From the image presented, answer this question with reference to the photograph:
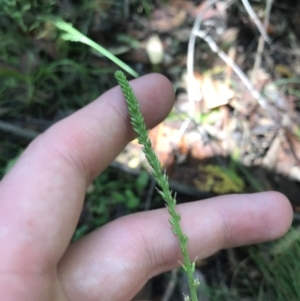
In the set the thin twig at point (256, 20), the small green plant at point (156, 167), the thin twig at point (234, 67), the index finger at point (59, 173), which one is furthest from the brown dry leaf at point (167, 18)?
the small green plant at point (156, 167)

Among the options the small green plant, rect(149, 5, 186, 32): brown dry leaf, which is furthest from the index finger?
rect(149, 5, 186, 32): brown dry leaf

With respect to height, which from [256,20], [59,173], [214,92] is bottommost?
[214,92]

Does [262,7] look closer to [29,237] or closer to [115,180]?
[115,180]

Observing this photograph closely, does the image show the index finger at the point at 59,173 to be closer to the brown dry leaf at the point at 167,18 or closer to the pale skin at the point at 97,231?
the pale skin at the point at 97,231

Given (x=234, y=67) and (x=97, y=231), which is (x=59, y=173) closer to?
(x=97, y=231)

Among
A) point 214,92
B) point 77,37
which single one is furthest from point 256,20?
point 77,37
